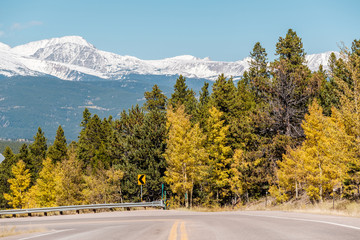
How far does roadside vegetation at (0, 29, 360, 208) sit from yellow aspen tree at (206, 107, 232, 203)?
0.42ft

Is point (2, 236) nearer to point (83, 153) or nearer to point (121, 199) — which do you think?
point (121, 199)

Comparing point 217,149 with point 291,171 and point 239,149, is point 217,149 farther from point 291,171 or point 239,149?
point 291,171

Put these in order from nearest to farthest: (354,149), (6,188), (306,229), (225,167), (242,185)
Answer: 1. (306,229)
2. (354,149)
3. (242,185)
4. (225,167)
5. (6,188)

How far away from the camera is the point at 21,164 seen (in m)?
73.8

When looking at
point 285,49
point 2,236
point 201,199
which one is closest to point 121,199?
point 201,199

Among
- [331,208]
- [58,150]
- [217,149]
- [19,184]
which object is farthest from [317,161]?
[19,184]

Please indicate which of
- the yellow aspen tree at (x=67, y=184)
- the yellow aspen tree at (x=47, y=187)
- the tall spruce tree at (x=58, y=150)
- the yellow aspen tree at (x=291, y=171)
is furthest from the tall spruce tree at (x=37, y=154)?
the yellow aspen tree at (x=291, y=171)

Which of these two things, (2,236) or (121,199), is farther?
(121,199)

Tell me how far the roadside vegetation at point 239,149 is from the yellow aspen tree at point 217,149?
5.1 inches

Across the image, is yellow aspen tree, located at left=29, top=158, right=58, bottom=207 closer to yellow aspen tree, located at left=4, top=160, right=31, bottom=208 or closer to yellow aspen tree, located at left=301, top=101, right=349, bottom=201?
yellow aspen tree, located at left=4, top=160, right=31, bottom=208

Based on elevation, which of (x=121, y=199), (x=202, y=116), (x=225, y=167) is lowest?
(x=121, y=199)

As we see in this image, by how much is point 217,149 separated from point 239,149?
2.65 metres

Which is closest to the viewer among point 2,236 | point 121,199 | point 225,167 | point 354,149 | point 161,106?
point 2,236

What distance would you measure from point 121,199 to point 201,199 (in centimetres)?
1257
